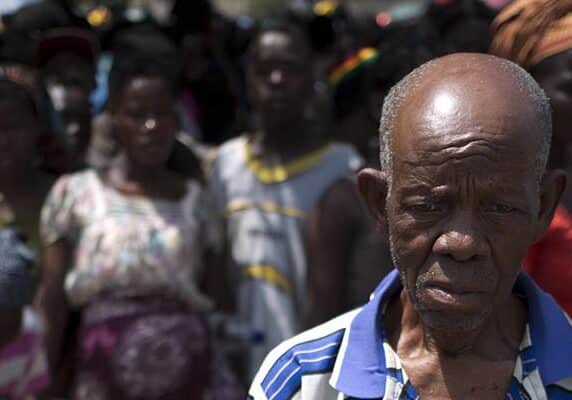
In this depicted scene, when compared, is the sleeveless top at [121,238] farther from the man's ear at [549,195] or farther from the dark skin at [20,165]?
the man's ear at [549,195]

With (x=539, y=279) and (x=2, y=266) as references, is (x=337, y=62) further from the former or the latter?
(x=539, y=279)

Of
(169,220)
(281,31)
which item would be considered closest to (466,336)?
(169,220)

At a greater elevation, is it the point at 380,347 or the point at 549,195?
the point at 549,195

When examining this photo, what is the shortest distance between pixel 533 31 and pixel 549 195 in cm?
105

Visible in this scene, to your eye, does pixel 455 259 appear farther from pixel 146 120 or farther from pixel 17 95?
pixel 17 95

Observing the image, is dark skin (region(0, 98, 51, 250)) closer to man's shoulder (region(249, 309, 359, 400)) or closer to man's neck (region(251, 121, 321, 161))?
man's neck (region(251, 121, 321, 161))

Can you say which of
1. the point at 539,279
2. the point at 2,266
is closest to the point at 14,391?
the point at 2,266

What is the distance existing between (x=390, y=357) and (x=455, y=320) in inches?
7.2

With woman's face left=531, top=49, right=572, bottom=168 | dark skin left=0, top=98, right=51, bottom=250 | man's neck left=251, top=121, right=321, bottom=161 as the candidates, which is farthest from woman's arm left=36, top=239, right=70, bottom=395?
woman's face left=531, top=49, right=572, bottom=168

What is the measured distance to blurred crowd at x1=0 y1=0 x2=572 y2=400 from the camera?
14.9 feet

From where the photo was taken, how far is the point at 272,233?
510cm

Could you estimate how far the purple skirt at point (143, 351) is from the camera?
4.46m

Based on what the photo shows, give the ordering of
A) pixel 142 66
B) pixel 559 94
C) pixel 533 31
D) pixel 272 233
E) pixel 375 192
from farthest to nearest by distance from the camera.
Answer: pixel 272 233
pixel 142 66
pixel 559 94
pixel 533 31
pixel 375 192

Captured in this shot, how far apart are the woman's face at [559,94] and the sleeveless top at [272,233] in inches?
64.9
